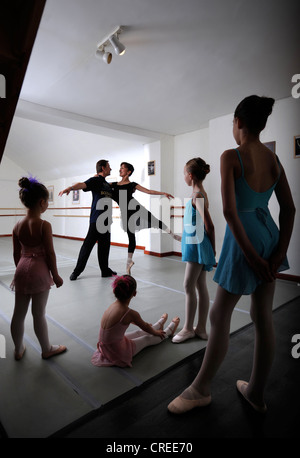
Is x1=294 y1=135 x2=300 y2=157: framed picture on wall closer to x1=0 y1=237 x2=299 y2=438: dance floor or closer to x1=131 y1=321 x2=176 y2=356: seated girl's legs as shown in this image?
x1=0 y1=237 x2=299 y2=438: dance floor

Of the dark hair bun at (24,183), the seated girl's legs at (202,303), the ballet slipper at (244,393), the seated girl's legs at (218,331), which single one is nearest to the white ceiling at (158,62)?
the dark hair bun at (24,183)

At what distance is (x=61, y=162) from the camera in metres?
8.26

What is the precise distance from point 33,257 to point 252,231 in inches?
47.6

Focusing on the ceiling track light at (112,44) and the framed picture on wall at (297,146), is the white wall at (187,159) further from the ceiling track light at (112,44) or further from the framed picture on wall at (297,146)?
the ceiling track light at (112,44)

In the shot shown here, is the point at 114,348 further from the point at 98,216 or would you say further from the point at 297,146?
the point at 297,146

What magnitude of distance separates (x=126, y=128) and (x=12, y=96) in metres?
3.96

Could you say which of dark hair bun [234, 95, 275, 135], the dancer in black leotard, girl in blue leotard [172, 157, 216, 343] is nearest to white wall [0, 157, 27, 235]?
the dancer in black leotard

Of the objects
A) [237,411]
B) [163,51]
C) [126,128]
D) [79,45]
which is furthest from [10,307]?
[126,128]

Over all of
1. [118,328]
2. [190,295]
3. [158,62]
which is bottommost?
[118,328]

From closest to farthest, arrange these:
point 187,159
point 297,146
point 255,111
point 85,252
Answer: point 255,111 < point 297,146 < point 85,252 < point 187,159

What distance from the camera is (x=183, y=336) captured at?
192 cm

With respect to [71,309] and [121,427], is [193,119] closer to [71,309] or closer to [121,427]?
[71,309]

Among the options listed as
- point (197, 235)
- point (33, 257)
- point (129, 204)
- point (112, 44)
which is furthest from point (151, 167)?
point (33, 257)

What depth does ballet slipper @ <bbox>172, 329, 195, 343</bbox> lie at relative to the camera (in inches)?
74.5
